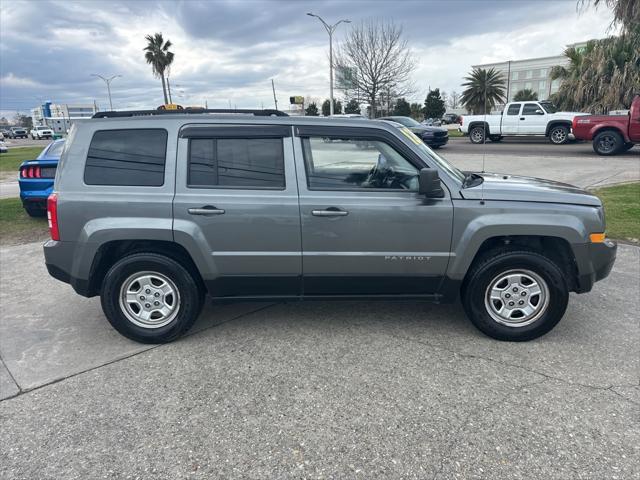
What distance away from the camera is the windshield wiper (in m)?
3.67

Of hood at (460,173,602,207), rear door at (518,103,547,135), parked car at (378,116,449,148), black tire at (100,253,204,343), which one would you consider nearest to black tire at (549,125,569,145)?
rear door at (518,103,547,135)

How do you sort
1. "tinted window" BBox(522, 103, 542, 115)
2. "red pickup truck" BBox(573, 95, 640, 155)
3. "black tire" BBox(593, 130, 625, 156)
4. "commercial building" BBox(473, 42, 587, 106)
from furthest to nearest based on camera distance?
"commercial building" BBox(473, 42, 587, 106)
"tinted window" BBox(522, 103, 542, 115)
"black tire" BBox(593, 130, 625, 156)
"red pickup truck" BBox(573, 95, 640, 155)

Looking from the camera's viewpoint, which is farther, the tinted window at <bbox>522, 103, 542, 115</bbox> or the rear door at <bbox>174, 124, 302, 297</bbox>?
the tinted window at <bbox>522, 103, 542, 115</bbox>

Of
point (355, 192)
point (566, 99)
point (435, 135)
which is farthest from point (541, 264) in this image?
point (566, 99)

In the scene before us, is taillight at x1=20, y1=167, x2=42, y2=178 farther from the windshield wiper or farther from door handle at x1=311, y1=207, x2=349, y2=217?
the windshield wiper

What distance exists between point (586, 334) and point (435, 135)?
1815 centimetres

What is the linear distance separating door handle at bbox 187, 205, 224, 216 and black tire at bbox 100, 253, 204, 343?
1.48 ft

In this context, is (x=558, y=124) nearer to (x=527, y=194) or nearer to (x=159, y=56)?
(x=527, y=194)

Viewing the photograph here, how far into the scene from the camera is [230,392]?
3008 millimetres

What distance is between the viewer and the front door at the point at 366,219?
3461 mm

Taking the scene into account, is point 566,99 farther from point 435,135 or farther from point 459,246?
point 459,246

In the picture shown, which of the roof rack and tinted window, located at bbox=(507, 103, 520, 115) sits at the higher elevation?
tinted window, located at bbox=(507, 103, 520, 115)

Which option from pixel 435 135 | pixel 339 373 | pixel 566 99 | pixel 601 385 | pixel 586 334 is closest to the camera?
pixel 601 385

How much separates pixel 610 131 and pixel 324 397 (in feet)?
58.2
